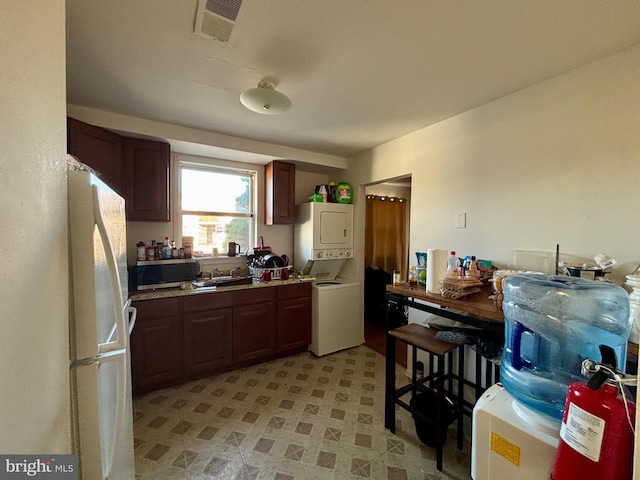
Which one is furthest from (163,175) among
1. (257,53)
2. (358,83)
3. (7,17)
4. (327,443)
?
(327,443)

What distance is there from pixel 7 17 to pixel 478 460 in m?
1.75

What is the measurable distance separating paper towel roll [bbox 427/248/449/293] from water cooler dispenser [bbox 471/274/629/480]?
0.55 meters

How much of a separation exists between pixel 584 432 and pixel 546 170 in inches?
62.9

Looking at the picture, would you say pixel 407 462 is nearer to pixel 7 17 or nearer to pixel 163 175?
pixel 7 17

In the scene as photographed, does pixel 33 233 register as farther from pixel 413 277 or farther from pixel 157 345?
pixel 157 345

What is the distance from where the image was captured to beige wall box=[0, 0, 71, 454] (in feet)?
1.46

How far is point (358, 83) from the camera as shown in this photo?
170cm

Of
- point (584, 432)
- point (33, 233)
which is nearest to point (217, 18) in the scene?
point (33, 233)

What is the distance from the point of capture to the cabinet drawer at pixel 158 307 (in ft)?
7.06

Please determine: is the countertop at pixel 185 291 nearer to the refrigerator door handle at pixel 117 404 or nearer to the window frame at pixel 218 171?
the window frame at pixel 218 171

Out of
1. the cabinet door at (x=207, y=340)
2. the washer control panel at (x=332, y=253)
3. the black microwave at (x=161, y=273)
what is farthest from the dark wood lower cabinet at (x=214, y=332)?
the washer control panel at (x=332, y=253)

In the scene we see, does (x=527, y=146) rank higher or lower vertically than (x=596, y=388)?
higher

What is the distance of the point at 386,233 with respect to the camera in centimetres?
431

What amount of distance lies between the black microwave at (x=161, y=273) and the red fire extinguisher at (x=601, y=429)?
279cm
